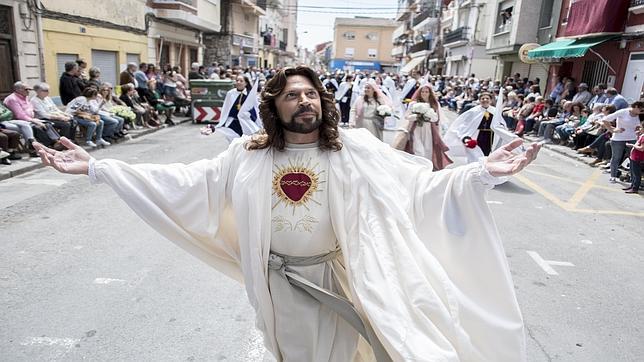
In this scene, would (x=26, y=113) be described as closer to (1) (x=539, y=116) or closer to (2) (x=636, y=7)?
(1) (x=539, y=116)

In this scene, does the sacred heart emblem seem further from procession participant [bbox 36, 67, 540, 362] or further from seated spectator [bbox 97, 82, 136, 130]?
seated spectator [bbox 97, 82, 136, 130]

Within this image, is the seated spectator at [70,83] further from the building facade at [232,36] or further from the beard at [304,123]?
the building facade at [232,36]

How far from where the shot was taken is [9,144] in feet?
29.9

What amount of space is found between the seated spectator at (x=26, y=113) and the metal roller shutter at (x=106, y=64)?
8.95 meters

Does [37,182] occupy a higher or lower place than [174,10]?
lower

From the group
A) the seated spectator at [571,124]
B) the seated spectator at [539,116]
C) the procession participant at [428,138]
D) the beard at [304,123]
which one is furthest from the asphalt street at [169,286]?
the seated spectator at [539,116]

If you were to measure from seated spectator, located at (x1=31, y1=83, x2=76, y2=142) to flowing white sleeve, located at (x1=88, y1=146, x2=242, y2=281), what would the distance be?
918 cm

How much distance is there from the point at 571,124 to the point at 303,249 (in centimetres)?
1440

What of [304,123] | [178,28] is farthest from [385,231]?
[178,28]

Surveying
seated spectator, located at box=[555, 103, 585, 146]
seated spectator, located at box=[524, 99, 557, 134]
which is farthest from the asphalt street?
seated spectator, located at box=[524, 99, 557, 134]

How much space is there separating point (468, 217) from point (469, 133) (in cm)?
713

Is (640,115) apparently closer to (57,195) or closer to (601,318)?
(601,318)

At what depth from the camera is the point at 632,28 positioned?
16.0 meters

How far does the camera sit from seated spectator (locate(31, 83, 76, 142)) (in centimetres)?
1012
